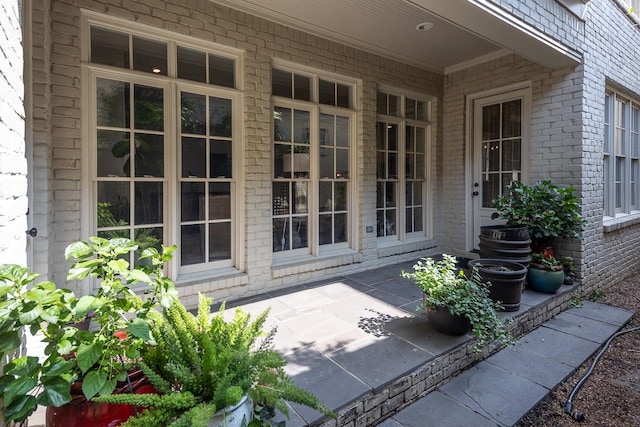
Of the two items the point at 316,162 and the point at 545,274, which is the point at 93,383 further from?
the point at 545,274

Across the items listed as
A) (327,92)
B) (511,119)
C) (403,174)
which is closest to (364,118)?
(327,92)

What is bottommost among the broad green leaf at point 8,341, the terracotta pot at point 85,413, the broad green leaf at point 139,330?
the terracotta pot at point 85,413

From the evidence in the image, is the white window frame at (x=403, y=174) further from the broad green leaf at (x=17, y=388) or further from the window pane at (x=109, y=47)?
the broad green leaf at (x=17, y=388)

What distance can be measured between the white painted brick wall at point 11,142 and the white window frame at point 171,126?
1.27 metres

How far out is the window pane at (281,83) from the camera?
388 cm

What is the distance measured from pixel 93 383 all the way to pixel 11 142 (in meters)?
1.03

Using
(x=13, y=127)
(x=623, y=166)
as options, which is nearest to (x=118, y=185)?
(x=13, y=127)

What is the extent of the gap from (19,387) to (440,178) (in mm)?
5451

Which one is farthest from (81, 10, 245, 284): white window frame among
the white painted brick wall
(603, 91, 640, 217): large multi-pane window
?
(603, 91, 640, 217): large multi-pane window

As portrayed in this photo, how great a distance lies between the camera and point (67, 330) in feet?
4.05

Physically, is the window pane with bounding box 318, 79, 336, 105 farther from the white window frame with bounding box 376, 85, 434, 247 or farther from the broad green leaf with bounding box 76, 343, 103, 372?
the broad green leaf with bounding box 76, 343, 103, 372

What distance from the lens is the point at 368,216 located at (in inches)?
180

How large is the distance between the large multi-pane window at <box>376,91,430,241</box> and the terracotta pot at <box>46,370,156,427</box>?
13.2 ft

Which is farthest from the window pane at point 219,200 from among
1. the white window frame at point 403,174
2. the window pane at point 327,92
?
the white window frame at point 403,174
